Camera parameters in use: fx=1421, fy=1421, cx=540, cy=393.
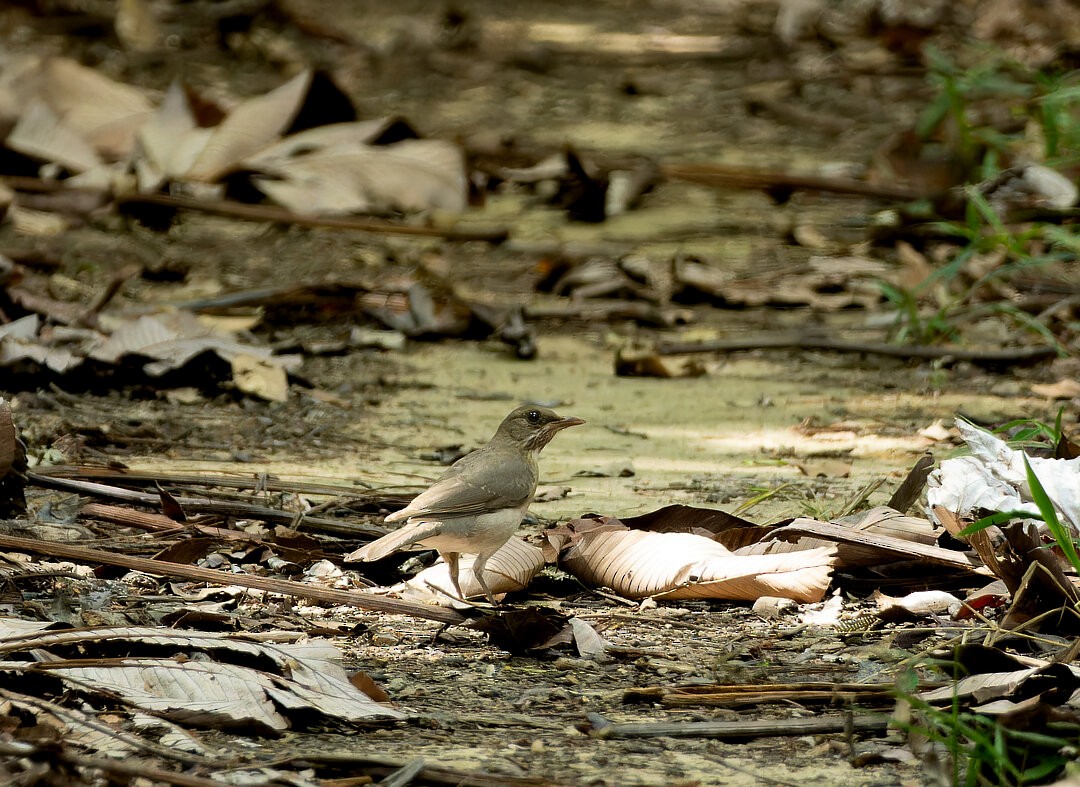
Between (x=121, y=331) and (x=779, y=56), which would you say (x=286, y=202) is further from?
(x=779, y=56)

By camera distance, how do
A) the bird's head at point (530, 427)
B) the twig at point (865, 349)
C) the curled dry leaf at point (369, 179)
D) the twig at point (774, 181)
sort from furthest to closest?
the twig at point (774, 181)
the curled dry leaf at point (369, 179)
the twig at point (865, 349)
the bird's head at point (530, 427)

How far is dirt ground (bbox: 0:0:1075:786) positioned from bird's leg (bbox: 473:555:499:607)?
5.2 inches

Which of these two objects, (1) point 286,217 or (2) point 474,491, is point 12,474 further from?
(1) point 286,217

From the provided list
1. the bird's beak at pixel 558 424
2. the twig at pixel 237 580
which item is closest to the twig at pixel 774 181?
the bird's beak at pixel 558 424

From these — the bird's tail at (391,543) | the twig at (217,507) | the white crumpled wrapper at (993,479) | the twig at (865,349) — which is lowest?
the twig at (865,349)

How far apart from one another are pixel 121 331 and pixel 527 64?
749 cm

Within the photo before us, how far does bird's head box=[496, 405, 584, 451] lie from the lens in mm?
3811

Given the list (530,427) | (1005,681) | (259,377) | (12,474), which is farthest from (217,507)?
(1005,681)

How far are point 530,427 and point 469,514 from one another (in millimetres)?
590

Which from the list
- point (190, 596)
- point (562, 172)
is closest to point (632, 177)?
point (562, 172)

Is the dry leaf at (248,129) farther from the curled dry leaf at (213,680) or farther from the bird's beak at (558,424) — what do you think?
the curled dry leaf at (213,680)

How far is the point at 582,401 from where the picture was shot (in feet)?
17.3

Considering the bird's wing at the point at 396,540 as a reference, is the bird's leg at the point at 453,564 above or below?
below

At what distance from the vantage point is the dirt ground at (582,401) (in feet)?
8.43
